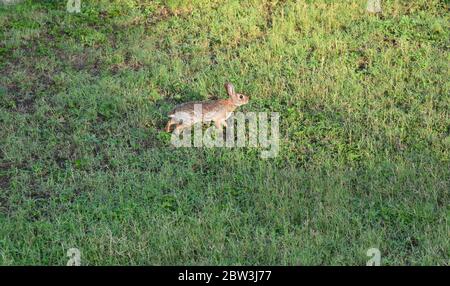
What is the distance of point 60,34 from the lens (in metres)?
13.9

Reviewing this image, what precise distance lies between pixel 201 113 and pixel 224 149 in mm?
789

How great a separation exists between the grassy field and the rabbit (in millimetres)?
466

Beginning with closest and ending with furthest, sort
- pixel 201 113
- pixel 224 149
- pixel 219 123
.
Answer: pixel 224 149
pixel 201 113
pixel 219 123

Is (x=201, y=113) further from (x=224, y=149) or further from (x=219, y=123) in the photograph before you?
(x=224, y=149)

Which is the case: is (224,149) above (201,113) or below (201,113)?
below

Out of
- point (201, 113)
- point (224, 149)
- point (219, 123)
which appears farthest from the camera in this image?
point (219, 123)

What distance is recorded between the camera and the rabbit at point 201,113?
10.4 meters

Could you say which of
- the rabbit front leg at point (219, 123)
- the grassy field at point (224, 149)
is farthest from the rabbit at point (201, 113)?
the grassy field at point (224, 149)

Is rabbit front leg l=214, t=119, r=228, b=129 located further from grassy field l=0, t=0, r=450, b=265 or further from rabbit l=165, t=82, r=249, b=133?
grassy field l=0, t=0, r=450, b=265

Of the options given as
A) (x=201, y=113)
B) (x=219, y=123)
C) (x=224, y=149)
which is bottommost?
(x=224, y=149)

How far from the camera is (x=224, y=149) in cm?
993

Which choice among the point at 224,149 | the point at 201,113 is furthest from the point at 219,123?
the point at 224,149

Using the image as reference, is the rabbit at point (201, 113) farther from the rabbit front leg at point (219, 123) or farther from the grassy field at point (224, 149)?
the grassy field at point (224, 149)

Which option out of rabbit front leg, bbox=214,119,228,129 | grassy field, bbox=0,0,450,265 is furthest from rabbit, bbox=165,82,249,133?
grassy field, bbox=0,0,450,265
